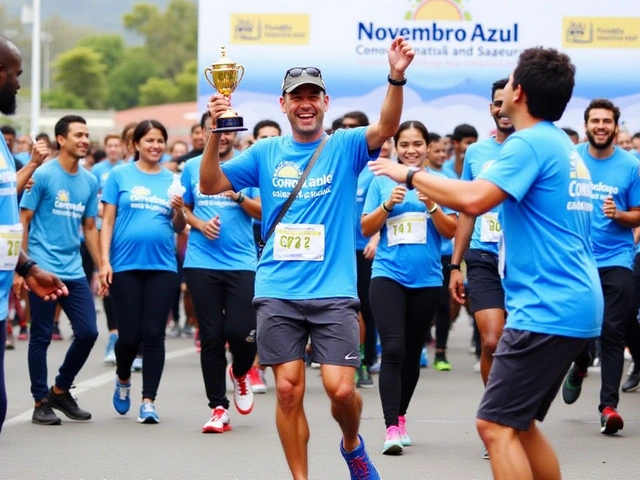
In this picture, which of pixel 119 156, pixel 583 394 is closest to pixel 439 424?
pixel 583 394

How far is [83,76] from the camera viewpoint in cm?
14200

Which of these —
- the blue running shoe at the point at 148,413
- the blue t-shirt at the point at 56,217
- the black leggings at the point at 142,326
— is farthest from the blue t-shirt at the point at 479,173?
the blue t-shirt at the point at 56,217

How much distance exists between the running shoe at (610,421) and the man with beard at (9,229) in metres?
4.24

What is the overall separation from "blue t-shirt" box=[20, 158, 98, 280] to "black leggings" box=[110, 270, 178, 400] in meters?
0.48

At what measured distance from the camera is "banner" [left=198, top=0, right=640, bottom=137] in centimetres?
1562

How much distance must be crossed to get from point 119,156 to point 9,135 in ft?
4.90

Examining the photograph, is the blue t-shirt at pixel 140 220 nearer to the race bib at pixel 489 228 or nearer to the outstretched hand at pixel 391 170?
the race bib at pixel 489 228

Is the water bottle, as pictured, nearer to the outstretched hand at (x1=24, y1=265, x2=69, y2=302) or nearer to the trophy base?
the trophy base

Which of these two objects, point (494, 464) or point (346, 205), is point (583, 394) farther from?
point (494, 464)

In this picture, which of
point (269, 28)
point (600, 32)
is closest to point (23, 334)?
point (269, 28)

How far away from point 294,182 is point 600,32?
9.52 meters

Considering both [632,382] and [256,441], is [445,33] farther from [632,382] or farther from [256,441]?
[256,441]

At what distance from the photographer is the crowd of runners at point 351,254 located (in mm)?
5648

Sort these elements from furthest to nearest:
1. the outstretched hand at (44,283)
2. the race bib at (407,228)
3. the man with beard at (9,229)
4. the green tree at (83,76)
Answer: the green tree at (83,76)
the race bib at (407,228)
the outstretched hand at (44,283)
the man with beard at (9,229)
